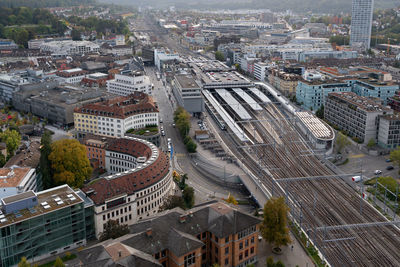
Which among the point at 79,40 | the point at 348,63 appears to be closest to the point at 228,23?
the point at 79,40

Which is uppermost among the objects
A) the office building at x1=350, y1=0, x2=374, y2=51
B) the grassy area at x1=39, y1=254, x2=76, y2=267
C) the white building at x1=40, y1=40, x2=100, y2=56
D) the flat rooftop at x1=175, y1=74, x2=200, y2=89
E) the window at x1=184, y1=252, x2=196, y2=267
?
the office building at x1=350, y1=0, x2=374, y2=51

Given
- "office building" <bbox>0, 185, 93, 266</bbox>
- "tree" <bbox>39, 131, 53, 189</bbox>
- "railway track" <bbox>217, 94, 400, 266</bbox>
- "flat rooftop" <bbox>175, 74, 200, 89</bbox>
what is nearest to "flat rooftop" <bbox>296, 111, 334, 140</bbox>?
"railway track" <bbox>217, 94, 400, 266</bbox>

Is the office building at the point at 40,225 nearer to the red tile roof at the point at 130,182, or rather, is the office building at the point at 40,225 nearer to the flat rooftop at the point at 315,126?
the red tile roof at the point at 130,182

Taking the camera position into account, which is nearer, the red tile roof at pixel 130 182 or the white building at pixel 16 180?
the red tile roof at pixel 130 182

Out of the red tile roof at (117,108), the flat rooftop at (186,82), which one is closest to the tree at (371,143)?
the red tile roof at (117,108)

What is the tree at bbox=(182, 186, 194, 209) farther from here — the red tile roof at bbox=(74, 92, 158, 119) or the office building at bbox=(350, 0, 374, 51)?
the office building at bbox=(350, 0, 374, 51)

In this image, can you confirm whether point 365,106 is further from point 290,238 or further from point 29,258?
point 29,258

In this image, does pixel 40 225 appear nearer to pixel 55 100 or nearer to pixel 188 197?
pixel 188 197
